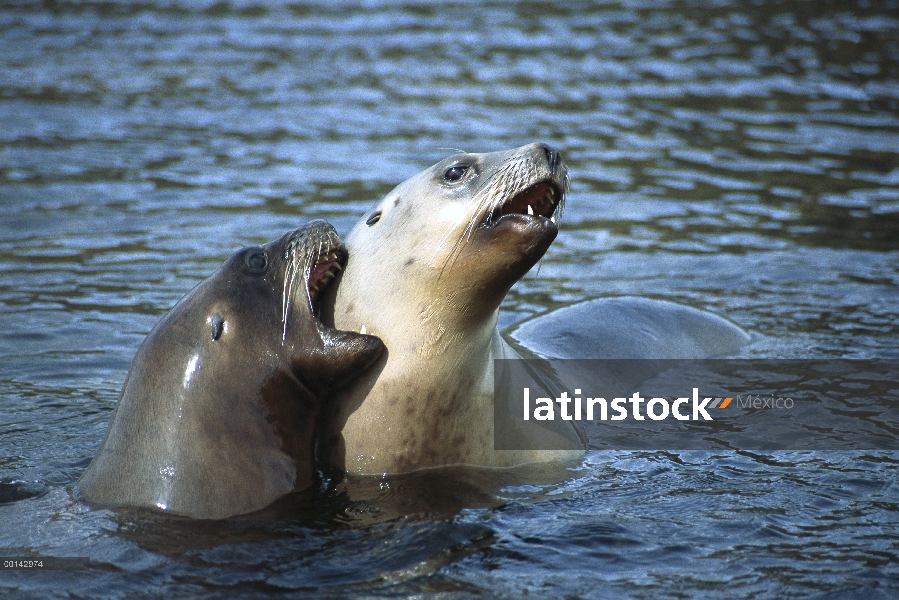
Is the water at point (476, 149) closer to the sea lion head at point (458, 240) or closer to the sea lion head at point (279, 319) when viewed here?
the sea lion head at point (279, 319)

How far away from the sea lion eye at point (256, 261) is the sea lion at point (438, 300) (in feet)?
1.42

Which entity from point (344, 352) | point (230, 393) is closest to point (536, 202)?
point (344, 352)

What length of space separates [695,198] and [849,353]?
406 cm

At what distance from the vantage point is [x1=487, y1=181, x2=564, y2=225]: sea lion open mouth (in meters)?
5.67

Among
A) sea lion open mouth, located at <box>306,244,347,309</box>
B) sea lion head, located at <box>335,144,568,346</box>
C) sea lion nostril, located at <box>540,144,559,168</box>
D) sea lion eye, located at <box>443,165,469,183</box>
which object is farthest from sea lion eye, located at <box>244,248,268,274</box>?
sea lion nostril, located at <box>540,144,559,168</box>

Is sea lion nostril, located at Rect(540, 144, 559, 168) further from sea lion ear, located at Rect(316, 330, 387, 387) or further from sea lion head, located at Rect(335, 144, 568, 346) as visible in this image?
sea lion ear, located at Rect(316, 330, 387, 387)

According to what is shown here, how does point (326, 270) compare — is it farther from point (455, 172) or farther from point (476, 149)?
point (476, 149)

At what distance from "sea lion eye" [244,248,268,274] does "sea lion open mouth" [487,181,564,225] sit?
44.4 inches

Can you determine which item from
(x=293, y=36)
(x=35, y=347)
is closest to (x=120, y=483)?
(x=35, y=347)

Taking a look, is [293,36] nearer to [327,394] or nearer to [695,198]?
[695,198]

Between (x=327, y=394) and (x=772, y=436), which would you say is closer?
(x=327, y=394)

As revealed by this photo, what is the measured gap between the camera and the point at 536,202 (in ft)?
19.1

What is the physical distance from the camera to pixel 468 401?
5863mm

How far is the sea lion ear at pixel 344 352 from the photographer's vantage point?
5.50 meters
